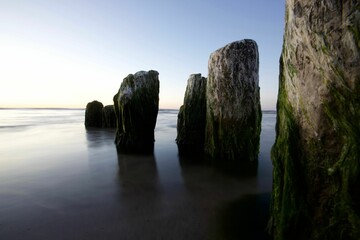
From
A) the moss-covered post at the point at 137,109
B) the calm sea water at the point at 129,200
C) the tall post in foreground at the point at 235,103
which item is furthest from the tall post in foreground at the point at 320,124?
Result: the moss-covered post at the point at 137,109

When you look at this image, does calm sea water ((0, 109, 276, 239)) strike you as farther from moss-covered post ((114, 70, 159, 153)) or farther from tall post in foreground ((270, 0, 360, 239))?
moss-covered post ((114, 70, 159, 153))

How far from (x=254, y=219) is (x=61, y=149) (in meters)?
8.64

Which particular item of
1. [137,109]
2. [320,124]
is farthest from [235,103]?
[320,124]

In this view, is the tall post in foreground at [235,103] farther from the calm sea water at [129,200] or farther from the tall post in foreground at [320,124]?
the tall post in foreground at [320,124]

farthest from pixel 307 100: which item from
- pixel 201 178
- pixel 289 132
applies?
pixel 201 178

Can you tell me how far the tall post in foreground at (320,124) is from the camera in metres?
2.15

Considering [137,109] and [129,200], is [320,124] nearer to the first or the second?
[129,200]

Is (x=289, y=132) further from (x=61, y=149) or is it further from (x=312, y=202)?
(x=61, y=149)

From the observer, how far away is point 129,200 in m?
4.32

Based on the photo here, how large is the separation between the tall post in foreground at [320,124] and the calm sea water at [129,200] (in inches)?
33.6

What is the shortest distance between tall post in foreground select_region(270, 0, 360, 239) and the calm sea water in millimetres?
854

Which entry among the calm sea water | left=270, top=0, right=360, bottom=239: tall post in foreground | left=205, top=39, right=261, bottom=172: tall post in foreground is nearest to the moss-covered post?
the calm sea water

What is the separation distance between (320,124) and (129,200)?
134 inches

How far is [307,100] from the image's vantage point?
8.19 feet
